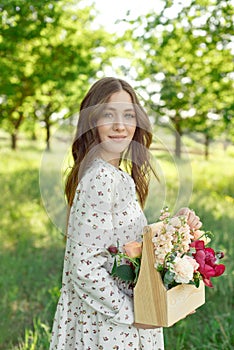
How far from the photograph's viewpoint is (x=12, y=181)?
10.4 metres

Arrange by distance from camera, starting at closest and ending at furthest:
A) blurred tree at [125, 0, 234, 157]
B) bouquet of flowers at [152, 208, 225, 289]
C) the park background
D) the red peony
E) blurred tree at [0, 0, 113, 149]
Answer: bouquet of flowers at [152, 208, 225, 289] → the red peony → the park background → blurred tree at [125, 0, 234, 157] → blurred tree at [0, 0, 113, 149]

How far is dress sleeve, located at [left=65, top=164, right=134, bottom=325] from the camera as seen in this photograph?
6.22 ft

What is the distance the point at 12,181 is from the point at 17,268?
4893 mm

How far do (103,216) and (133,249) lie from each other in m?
0.16

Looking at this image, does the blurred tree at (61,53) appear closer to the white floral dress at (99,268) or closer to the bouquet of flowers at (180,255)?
the white floral dress at (99,268)

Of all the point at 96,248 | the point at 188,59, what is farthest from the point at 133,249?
the point at 188,59

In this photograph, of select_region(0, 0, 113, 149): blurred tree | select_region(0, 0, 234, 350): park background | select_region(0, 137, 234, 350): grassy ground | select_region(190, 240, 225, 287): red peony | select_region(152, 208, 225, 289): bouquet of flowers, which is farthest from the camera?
select_region(0, 0, 113, 149): blurred tree

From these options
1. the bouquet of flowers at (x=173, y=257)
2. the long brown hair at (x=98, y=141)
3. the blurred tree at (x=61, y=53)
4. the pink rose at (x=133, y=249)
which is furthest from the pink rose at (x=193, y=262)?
the blurred tree at (x=61, y=53)

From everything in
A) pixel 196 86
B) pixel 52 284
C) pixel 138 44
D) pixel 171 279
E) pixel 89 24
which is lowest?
pixel 52 284

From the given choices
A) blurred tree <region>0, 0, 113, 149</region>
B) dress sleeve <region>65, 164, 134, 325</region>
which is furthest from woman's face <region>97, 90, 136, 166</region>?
blurred tree <region>0, 0, 113, 149</region>

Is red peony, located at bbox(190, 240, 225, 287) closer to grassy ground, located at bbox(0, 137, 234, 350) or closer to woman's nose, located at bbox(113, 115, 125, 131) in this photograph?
grassy ground, located at bbox(0, 137, 234, 350)

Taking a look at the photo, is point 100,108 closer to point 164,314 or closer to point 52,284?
point 164,314

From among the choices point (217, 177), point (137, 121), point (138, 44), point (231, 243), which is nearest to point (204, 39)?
point (138, 44)

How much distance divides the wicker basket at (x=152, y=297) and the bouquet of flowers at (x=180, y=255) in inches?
1.0
